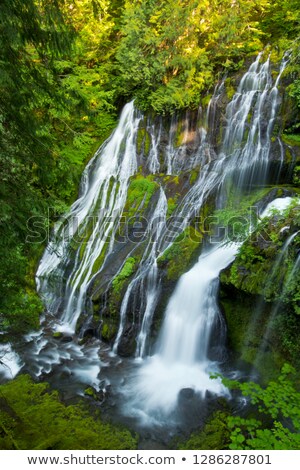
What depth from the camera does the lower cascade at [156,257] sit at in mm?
7066

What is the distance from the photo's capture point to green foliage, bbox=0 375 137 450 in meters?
4.58

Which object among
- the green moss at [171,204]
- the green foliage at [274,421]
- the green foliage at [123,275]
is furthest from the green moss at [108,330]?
the green foliage at [274,421]

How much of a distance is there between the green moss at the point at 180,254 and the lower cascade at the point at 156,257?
3cm

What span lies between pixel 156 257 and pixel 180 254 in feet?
2.39

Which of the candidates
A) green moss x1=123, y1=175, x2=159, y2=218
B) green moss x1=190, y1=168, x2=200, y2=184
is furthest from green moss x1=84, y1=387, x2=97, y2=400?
green moss x1=190, y1=168, x2=200, y2=184

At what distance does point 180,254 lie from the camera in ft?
28.7

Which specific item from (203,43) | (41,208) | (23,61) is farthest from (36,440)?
(203,43)

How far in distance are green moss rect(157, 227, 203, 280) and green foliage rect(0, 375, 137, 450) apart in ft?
12.4

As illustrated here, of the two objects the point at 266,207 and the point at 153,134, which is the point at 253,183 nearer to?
the point at 266,207

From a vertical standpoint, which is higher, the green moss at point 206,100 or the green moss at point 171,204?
the green moss at point 206,100

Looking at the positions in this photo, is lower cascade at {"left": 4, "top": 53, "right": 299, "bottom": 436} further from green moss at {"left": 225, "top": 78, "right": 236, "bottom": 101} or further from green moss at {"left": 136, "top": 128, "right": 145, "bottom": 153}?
green moss at {"left": 225, "top": 78, "right": 236, "bottom": 101}

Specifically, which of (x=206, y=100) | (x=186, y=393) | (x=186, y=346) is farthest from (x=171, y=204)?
(x=186, y=393)

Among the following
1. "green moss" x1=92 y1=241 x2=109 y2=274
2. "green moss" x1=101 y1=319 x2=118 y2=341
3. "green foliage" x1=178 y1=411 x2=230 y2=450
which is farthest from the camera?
"green moss" x1=92 y1=241 x2=109 y2=274

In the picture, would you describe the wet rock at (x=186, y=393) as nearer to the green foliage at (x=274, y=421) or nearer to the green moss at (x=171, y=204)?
the green foliage at (x=274, y=421)
